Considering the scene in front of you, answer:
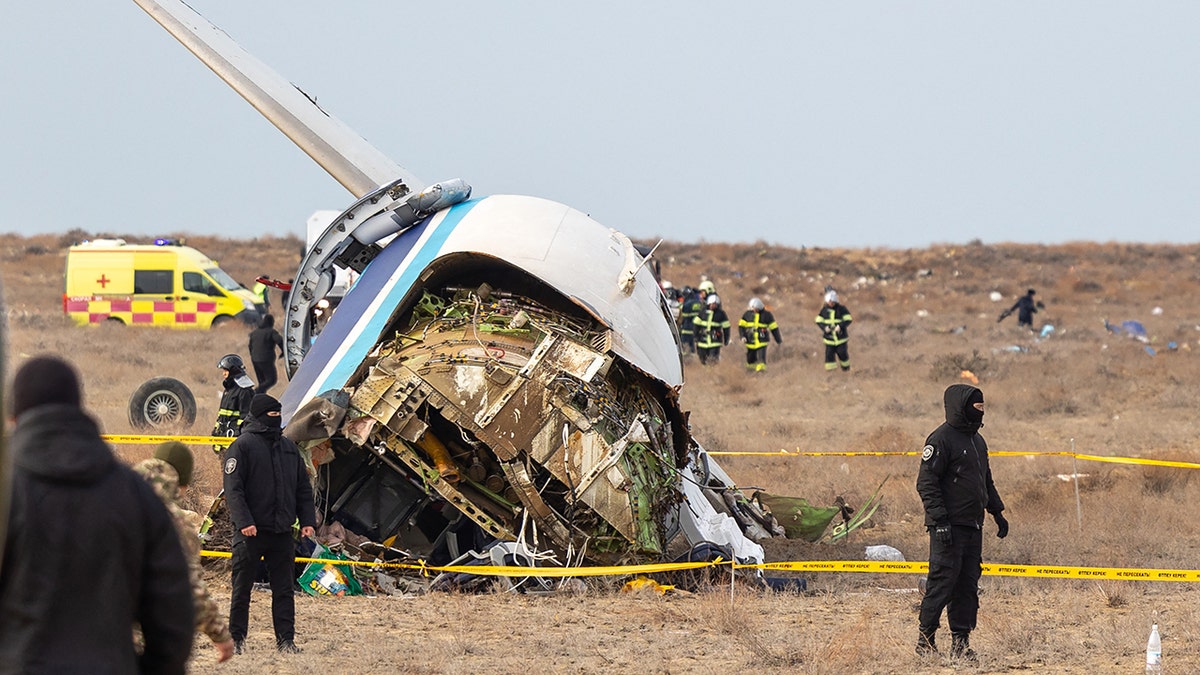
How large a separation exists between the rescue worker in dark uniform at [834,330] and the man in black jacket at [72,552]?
75.0ft

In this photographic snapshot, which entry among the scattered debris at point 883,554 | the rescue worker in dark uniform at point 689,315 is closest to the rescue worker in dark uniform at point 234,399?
the scattered debris at point 883,554

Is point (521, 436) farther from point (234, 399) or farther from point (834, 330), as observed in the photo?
point (834, 330)

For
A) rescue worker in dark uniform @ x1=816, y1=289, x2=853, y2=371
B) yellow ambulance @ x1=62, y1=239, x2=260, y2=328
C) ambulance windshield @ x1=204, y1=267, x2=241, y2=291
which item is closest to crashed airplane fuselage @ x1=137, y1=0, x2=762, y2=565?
rescue worker in dark uniform @ x1=816, y1=289, x2=853, y2=371

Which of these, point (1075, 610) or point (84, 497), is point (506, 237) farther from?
point (84, 497)

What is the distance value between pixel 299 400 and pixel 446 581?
174 cm

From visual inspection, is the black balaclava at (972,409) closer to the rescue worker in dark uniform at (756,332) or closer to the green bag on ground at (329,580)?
the green bag on ground at (329,580)

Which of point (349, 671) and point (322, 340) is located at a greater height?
point (322, 340)

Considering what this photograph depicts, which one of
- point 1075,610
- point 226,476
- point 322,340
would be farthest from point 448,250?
point 1075,610

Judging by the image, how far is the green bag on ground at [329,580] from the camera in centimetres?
996

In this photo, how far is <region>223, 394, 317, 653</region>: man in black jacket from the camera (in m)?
7.98

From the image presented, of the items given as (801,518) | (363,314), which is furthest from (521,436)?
(801,518)

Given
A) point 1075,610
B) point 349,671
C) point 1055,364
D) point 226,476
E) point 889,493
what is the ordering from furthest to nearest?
point 1055,364, point 889,493, point 1075,610, point 226,476, point 349,671

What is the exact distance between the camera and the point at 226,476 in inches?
314

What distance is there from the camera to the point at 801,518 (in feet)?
40.6
